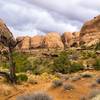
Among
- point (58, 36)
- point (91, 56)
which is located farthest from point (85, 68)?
point (58, 36)

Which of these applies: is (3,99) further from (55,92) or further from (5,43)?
(5,43)

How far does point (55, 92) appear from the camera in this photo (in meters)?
19.5

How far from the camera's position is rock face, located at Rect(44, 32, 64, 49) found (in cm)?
14161

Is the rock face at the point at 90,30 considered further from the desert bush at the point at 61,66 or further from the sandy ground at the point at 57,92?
the sandy ground at the point at 57,92

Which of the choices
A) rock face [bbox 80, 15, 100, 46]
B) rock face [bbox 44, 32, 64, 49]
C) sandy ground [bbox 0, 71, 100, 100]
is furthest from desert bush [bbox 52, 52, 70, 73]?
rock face [bbox 44, 32, 64, 49]

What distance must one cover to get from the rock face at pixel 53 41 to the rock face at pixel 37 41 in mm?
2599

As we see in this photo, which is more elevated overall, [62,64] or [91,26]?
[91,26]

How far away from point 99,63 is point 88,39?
72.3 metres

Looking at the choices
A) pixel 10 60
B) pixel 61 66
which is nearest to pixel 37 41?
pixel 61 66

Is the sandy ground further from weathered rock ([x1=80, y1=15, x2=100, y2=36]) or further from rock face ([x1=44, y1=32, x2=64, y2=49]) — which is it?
rock face ([x1=44, y1=32, x2=64, y2=49])

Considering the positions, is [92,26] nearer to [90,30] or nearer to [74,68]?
[90,30]

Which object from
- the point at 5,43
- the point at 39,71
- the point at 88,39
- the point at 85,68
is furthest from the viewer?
the point at 88,39

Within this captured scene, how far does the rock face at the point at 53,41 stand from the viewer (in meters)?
142

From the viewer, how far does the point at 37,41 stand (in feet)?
492
